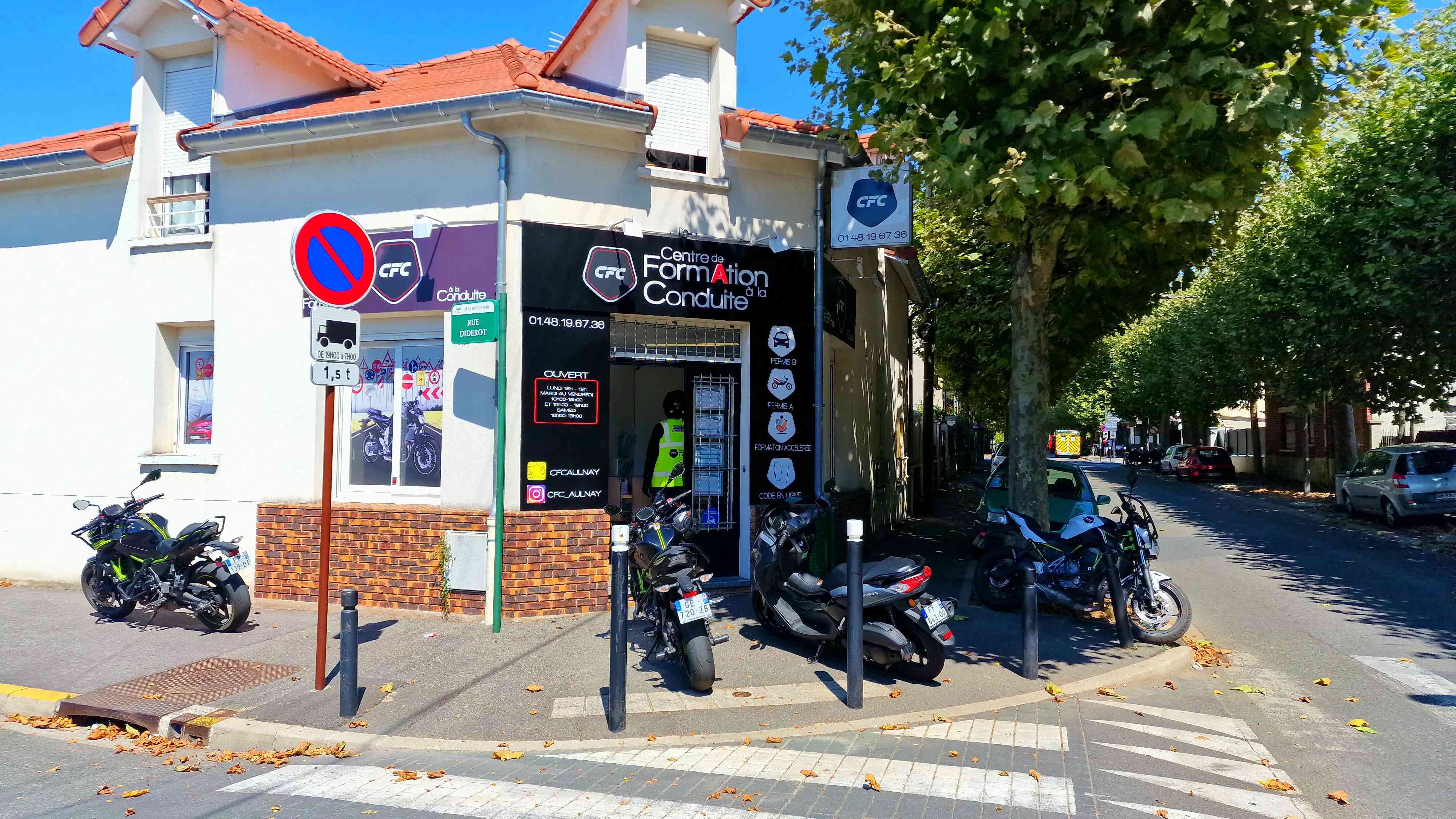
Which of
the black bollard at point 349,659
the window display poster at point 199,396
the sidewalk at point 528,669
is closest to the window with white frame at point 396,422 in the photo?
the sidewalk at point 528,669

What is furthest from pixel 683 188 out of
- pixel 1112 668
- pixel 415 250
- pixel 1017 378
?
pixel 1112 668

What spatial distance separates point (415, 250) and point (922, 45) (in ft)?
17.3

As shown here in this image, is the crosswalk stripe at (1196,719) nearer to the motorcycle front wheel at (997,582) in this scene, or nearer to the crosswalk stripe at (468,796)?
the motorcycle front wheel at (997,582)

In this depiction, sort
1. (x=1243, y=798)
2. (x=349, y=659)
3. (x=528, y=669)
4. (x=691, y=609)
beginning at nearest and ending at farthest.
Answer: (x=1243, y=798) < (x=349, y=659) < (x=691, y=609) < (x=528, y=669)

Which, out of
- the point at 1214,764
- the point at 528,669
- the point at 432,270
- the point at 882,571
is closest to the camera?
the point at 1214,764

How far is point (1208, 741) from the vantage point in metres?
5.44

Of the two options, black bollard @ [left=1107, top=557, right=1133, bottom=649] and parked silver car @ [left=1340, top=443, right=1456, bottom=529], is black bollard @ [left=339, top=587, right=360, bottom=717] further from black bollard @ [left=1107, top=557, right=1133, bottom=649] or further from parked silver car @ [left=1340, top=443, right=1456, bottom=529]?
parked silver car @ [left=1340, top=443, right=1456, bottom=529]

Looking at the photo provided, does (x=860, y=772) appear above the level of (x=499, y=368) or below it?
below

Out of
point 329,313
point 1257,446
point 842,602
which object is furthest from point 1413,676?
point 1257,446

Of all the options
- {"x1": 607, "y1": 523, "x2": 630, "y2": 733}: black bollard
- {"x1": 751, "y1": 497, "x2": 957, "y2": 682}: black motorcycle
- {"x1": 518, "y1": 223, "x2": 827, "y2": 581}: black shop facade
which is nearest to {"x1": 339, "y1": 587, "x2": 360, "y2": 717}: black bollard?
{"x1": 607, "y1": 523, "x2": 630, "y2": 733}: black bollard

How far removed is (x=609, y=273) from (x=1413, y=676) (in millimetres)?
7855

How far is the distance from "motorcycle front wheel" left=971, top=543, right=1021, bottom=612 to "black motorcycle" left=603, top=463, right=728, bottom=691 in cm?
352

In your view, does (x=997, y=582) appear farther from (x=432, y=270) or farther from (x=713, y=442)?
(x=432, y=270)

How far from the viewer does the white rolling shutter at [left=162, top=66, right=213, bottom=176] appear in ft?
33.5
